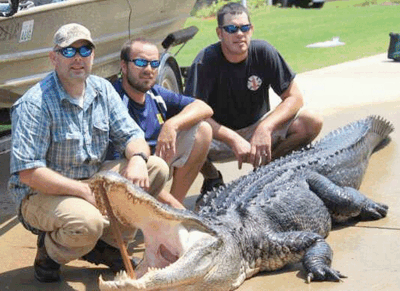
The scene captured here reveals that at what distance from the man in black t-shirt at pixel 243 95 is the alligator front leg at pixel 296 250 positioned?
112 centimetres

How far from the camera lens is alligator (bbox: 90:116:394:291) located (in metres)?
3.66

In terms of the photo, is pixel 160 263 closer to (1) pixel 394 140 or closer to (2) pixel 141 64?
(2) pixel 141 64

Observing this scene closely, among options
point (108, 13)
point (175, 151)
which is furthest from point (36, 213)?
point (108, 13)

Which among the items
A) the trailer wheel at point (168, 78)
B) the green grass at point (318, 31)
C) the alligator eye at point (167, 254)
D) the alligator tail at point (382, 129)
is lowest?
the green grass at point (318, 31)

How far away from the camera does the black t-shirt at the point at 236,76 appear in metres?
5.75

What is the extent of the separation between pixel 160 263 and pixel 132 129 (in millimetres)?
971

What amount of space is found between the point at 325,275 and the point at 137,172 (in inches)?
41.7

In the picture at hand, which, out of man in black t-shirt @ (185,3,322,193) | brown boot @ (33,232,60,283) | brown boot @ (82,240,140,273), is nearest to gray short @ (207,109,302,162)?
man in black t-shirt @ (185,3,322,193)

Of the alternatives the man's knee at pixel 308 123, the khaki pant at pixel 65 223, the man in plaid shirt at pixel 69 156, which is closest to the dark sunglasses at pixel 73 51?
the man in plaid shirt at pixel 69 156

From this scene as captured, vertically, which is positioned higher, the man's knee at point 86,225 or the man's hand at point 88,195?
the man's hand at point 88,195

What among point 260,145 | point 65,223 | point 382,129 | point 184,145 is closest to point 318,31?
point 382,129

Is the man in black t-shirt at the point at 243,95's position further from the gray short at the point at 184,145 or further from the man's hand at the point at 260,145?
the gray short at the point at 184,145

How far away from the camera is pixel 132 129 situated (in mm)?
4492

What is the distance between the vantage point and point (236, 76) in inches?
226
